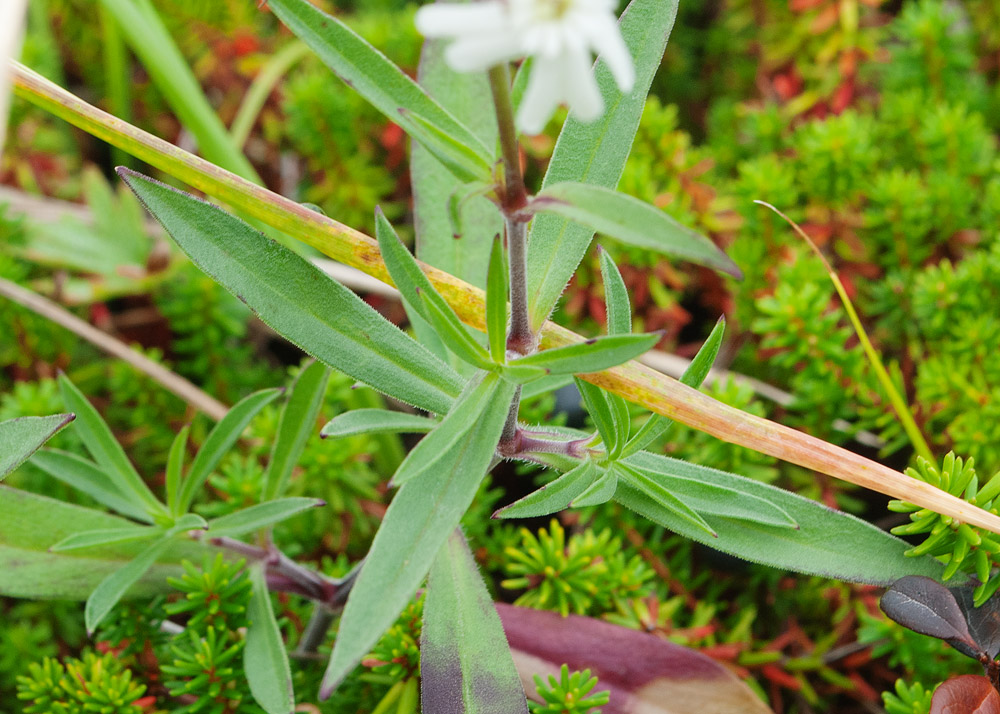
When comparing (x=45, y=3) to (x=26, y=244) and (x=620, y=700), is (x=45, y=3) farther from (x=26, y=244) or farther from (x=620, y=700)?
(x=620, y=700)

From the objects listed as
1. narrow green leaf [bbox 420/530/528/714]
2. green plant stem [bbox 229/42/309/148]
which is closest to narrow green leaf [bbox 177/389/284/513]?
narrow green leaf [bbox 420/530/528/714]

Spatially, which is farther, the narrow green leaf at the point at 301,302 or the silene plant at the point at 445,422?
the narrow green leaf at the point at 301,302

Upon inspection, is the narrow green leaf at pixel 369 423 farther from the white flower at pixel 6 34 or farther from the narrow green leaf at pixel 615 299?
the white flower at pixel 6 34

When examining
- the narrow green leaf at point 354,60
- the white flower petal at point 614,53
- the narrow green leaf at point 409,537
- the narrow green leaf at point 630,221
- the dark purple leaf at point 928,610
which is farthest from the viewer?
the dark purple leaf at point 928,610

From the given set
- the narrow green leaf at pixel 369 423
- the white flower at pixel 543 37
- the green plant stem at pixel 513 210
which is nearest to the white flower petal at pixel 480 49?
the white flower at pixel 543 37

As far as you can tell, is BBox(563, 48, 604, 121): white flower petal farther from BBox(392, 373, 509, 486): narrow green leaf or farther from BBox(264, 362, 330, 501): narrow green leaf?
BBox(264, 362, 330, 501): narrow green leaf

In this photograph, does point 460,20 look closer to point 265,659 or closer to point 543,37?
point 543,37
